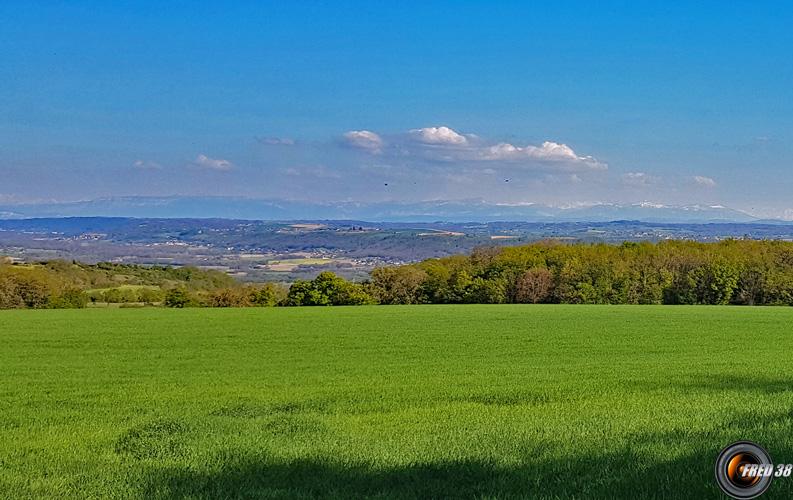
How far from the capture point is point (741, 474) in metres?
4.82

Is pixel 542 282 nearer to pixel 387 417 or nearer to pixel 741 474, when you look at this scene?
pixel 387 417

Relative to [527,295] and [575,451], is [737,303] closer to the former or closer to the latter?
[527,295]

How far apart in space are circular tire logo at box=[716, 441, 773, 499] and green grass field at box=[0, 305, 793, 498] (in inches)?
5.3

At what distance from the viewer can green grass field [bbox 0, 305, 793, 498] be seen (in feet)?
19.7

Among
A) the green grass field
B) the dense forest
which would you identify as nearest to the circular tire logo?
the green grass field

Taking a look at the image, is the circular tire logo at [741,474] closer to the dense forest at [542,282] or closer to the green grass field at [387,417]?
the green grass field at [387,417]

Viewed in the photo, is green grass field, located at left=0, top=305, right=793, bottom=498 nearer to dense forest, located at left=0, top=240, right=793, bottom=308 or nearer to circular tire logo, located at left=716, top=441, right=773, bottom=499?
circular tire logo, located at left=716, top=441, right=773, bottom=499

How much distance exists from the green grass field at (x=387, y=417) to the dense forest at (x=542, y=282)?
38.0 m

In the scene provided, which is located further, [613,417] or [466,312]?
[466,312]

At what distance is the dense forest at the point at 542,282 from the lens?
6762 cm

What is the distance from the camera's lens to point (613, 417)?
9.30m

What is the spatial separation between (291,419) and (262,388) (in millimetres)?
6133

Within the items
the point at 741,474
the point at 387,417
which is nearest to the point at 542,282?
the point at 387,417

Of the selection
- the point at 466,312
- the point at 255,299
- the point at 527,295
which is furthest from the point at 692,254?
the point at 255,299
